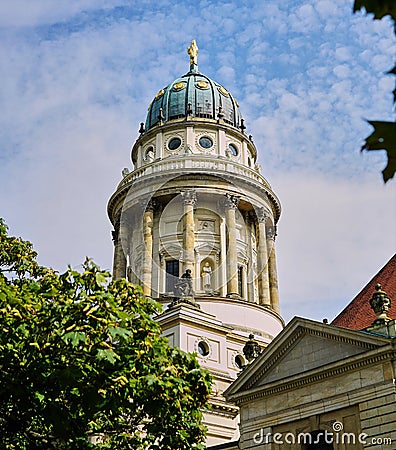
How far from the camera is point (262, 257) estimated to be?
47906 millimetres

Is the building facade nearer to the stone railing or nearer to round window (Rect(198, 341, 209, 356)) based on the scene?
round window (Rect(198, 341, 209, 356))

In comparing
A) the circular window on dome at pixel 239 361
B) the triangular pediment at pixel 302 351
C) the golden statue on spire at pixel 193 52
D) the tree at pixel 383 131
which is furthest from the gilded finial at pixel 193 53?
the tree at pixel 383 131

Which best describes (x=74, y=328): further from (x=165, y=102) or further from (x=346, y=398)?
(x=165, y=102)

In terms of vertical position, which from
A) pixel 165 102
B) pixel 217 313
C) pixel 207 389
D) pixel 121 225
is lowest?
pixel 207 389

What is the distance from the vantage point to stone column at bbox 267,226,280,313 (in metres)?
47.0

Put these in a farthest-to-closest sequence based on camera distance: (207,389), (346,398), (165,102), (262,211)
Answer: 1. (165,102)
2. (262,211)
3. (346,398)
4. (207,389)

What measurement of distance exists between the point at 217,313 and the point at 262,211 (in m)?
10.9

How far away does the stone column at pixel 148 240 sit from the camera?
147 feet

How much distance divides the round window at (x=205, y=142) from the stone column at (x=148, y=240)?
6337mm

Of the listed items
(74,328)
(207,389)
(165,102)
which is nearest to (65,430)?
(74,328)

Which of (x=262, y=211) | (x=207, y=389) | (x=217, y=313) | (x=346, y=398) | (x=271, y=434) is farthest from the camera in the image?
(x=262, y=211)

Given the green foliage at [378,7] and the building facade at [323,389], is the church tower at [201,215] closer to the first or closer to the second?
the building facade at [323,389]

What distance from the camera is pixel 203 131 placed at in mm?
50188

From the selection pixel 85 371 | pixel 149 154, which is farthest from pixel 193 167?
pixel 85 371
